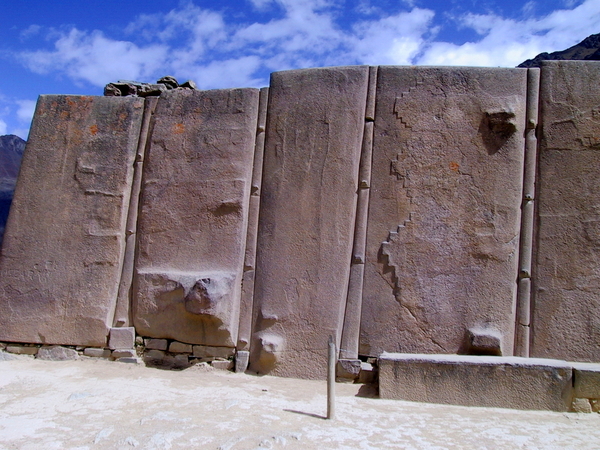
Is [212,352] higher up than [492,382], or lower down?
lower down

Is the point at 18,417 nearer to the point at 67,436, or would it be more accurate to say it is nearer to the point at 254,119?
the point at 67,436

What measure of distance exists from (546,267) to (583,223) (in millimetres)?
473

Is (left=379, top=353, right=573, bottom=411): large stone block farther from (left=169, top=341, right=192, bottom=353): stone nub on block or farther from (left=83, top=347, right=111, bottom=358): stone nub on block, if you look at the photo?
(left=83, top=347, right=111, bottom=358): stone nub on block

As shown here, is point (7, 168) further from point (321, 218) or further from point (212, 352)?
point (321, 218)

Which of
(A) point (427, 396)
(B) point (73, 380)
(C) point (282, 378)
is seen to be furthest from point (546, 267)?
(B) point (73, 380)

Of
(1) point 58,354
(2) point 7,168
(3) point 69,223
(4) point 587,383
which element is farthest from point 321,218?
(2) point 7,168

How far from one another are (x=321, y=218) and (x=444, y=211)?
1.09 m

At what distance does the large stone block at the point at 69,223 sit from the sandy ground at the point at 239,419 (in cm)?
71

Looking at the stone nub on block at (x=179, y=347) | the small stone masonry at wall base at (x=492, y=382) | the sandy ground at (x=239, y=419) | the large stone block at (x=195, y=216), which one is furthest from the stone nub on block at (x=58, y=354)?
the small stone masonry at wall base at (x=492, y=382)

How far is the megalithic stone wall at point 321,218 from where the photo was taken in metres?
4.38

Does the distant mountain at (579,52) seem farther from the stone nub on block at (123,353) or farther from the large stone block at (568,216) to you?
the stone nub on block at (123,353)

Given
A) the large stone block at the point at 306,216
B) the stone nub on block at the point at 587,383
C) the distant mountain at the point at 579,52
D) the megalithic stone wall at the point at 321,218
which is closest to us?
the stone nub on block at the point at 587,383

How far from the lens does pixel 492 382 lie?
380 centimetres

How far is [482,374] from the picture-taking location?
3822 mm
